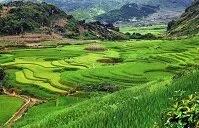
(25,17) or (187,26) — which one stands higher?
(25,17)

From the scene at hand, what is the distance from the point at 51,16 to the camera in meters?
114

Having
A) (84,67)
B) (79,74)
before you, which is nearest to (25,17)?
(84,67)

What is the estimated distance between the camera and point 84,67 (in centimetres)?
5381

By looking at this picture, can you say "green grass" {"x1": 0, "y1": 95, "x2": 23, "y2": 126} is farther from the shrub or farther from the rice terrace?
the shrub

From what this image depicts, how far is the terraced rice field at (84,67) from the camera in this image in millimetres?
43469

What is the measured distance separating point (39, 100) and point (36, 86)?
336 cm

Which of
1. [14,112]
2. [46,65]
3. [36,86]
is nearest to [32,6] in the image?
[46,65]

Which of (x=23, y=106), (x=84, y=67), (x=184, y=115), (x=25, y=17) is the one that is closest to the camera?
(x=184, y=115)

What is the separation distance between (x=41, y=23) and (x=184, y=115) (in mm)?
99665

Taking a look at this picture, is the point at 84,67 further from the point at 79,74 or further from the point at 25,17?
the point at 25,17

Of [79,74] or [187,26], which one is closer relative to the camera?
[79,74]

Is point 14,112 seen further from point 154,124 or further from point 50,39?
point 50,39

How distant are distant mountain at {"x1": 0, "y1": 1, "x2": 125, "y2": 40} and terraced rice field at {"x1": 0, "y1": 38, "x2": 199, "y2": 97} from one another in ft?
85.8

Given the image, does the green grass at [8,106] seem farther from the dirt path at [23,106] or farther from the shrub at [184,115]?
the shrub at [184,115]
